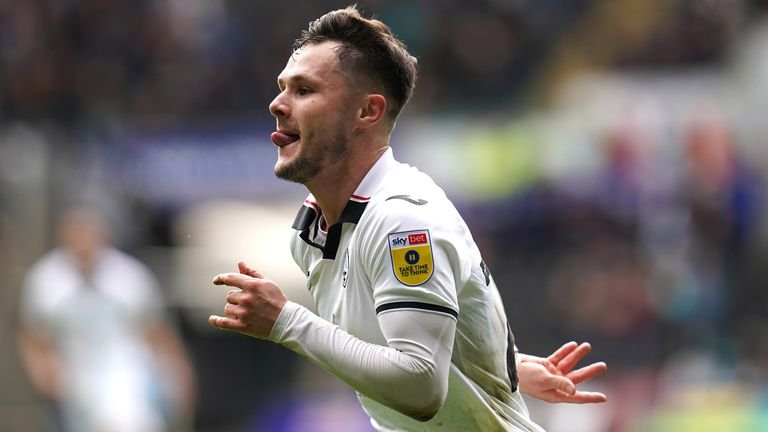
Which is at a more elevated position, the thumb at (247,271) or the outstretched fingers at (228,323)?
the thumb at (247,271)

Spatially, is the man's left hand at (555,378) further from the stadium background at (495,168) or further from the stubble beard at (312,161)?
the stadium background at (495,168)

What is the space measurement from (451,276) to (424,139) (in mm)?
10967

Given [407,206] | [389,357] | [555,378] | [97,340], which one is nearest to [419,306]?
[389,357]

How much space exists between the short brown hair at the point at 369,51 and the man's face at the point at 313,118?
0.06 metres

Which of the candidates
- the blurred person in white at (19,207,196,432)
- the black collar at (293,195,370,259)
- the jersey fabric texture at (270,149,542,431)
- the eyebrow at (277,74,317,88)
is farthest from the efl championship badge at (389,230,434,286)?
the blurred person in white at (19,207,196,432)

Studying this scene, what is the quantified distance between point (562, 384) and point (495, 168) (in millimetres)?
9683

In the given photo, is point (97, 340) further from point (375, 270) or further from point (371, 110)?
point (375, 270)

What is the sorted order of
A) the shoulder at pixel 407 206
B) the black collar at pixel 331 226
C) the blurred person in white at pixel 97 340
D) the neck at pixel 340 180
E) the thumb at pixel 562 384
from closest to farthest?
1. the shoulder at pixel 407 206
2. the black collar at pixel 331 226
3. the neck at pixel 340 180
4. the thumb at pixel 562 384
5. the blurred person in white at pixel 97 340

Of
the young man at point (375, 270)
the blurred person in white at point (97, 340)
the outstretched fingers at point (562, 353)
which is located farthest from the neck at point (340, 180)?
the blurred person in white at point (97, 340)

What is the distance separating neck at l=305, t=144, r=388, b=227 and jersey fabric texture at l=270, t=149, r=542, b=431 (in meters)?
0.05

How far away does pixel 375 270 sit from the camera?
431 cm

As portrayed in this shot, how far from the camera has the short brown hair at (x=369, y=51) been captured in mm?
4672

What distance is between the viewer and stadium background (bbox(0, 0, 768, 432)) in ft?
41.8

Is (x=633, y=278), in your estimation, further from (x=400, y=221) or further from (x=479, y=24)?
(x=400, y=221)
